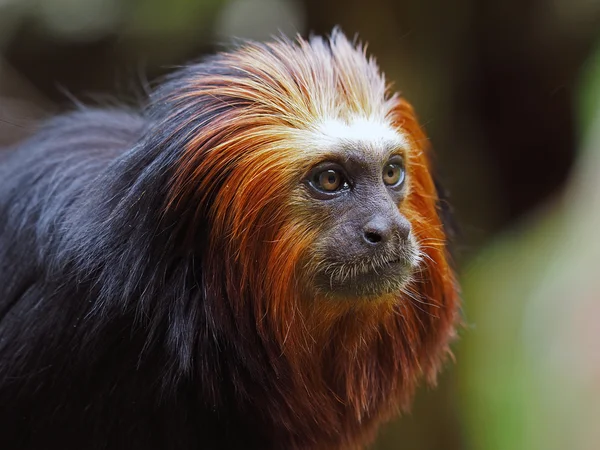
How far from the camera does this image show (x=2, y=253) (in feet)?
7.51

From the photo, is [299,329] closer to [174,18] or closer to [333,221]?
[333,221]

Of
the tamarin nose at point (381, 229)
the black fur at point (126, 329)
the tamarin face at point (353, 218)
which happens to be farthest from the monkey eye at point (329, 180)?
the black fur at point (126, 329)

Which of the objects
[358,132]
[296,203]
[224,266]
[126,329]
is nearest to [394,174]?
[358,132]

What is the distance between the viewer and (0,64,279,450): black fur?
75.8 inches

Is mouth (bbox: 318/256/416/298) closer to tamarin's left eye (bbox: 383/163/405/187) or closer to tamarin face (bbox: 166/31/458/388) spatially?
tamarin face (bbox: 166/31/458/388)

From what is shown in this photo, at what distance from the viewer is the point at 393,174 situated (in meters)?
2.07

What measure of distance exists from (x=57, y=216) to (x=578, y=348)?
7.22 ft

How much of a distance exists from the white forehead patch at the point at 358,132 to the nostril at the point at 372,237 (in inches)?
9.2

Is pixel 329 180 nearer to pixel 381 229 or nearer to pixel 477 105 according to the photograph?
pixel 381 229

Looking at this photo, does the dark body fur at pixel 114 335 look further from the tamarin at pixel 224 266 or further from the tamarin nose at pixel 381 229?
the tamarin nose at pixel 381 229

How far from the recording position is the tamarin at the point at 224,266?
6.31 ft

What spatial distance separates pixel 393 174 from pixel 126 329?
80cm

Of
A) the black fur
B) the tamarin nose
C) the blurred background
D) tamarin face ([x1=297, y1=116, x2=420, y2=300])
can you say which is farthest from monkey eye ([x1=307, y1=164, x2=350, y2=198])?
the blurred background

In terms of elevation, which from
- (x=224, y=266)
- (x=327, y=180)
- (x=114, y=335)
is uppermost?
(x=327, y=180)
